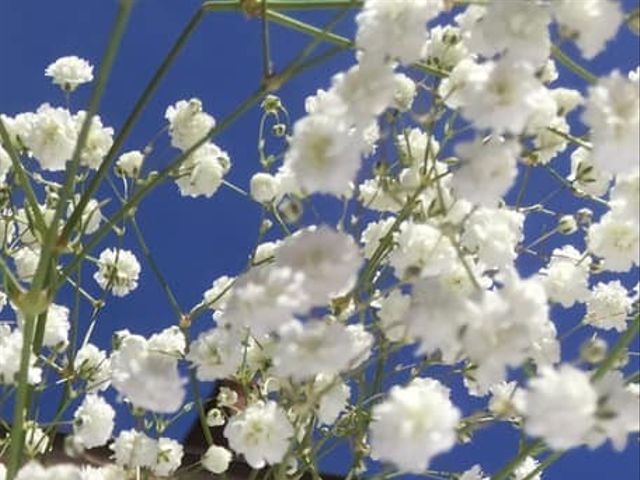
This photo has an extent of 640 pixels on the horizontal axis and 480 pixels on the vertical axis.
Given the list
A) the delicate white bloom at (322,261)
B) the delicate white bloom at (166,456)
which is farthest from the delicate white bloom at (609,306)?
the delicate white bloom at (322,261)

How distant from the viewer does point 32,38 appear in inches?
150

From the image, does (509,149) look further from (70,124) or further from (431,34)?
(70,124)

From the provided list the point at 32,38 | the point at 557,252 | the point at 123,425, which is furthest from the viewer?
the point at 32,38

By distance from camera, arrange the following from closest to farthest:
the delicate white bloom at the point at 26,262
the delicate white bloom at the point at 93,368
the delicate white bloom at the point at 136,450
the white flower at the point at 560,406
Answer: the white flower at the point at 560,406
the delicate white bloom at the point at 136,450
the delicate white bloom at the point at 93,368
the delicate white bloom at the point at 26,262

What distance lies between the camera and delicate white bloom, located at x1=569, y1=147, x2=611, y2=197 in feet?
5.12

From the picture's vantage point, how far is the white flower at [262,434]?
129 centimetres

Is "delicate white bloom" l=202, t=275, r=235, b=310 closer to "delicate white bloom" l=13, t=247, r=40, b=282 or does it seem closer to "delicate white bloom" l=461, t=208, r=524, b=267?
"delicate white bloom" l=13, t=247, r=40, b=282

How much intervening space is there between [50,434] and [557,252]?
0.59m

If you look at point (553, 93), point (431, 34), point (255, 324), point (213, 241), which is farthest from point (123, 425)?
point (255, 324)

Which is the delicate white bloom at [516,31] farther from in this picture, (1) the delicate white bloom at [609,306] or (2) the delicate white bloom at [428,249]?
(1) the delicate white bloom at [609,306]

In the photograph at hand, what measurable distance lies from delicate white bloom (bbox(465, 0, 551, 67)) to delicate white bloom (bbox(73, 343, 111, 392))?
67 cm

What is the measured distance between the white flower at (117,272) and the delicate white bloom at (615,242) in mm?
645

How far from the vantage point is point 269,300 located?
1.03 m

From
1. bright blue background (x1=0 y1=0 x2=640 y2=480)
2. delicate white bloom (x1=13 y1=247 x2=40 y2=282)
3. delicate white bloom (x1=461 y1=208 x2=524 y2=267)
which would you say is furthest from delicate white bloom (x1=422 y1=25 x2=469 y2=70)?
bright blue background (x1=0 y1=0 x2=640 y2=480)
